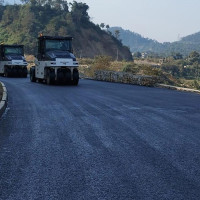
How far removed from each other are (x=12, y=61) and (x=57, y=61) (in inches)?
533

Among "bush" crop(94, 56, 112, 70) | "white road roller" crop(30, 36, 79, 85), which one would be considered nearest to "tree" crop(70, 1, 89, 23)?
"bush" crop(94, 56, 112, 70)

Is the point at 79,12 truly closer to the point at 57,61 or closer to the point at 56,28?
the point at 56,28

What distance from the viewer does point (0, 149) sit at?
6.38m

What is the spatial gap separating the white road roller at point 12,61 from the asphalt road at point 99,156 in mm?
25509

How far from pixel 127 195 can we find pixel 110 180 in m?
0.57

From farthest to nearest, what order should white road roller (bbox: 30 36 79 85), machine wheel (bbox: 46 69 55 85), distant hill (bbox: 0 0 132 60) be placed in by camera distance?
distant hill (bbox: 0 0 132 60), machine wheel (bbox: 46 69 55 85), white road roller (bbox: 30 36 79 85)

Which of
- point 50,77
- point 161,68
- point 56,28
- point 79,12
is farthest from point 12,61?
point 79,12

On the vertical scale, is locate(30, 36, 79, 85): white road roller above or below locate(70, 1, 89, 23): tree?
below

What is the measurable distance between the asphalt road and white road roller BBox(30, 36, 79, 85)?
1273 centimetres

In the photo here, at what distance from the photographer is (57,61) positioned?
75.6 feet

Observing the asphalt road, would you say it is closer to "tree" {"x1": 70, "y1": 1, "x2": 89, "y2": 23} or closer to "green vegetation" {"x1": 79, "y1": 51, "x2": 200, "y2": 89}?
"green vegetation" {"x1": 79, "y1": 51, "x2": 200, "y2": 89}

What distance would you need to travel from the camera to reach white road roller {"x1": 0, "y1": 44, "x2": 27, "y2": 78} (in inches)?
1399

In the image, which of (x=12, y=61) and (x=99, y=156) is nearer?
(x=99, y=156)

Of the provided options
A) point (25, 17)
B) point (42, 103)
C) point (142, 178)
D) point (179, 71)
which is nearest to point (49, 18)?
point (25, 17)
